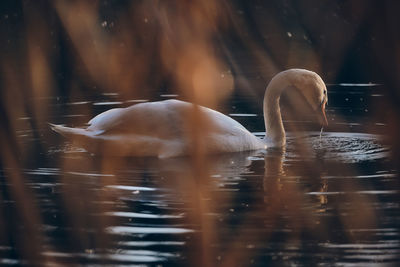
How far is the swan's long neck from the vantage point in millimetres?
10898

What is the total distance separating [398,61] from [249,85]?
12.7 ft

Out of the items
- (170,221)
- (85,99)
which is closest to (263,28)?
(85,99)

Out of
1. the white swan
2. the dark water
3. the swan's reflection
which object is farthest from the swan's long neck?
the white swan

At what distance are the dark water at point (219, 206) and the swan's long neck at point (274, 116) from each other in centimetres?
19

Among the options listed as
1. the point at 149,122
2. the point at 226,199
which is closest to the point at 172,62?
the point at 149,122

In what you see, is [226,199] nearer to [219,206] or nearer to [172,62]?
[219,206]

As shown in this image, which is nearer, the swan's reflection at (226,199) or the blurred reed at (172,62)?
the swan's reflection at (226,199)

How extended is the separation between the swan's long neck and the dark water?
193 mm

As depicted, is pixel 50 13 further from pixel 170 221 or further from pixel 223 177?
pixel 170 221

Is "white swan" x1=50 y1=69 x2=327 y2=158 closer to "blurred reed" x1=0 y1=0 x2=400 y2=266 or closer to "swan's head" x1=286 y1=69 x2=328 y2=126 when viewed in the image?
"blurred reed" x1=0 y1=0 x2=400 y2=266

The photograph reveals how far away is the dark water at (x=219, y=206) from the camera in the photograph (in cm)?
648

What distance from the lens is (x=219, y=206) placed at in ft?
25.9

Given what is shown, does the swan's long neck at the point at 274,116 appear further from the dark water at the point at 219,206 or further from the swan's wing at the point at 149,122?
the swan's wing at the point at 149,122

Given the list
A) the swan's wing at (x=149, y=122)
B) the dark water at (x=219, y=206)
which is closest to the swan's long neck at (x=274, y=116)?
the dark water at (x=219, y=206)
